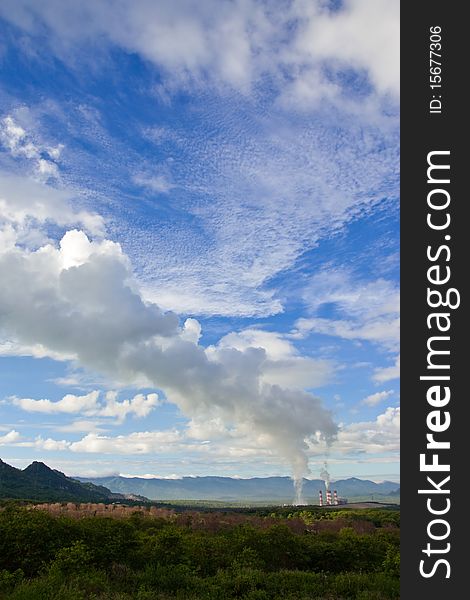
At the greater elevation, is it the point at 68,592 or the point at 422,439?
the point at 422,439

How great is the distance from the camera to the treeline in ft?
55.3

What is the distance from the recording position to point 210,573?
2244 centimetres

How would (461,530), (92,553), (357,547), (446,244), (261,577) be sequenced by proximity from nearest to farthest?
(461,530) < (446,244) < (261,577) < (92,553) < (357,547)

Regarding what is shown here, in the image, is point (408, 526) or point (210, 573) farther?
point (210, 573)

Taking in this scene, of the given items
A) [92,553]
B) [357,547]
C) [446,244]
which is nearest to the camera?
[446,244]

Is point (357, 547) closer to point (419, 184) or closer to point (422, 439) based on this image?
point (422, 439)

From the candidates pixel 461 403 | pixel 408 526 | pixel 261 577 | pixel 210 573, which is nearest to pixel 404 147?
pixel 461 403

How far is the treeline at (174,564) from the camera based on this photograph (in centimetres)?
1686

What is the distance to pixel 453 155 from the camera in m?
8.58

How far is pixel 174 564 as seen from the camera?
21453 millimetres

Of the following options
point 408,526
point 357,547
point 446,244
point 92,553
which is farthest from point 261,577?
point 446,244

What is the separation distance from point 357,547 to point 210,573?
9246 mm

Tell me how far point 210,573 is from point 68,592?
33.3 ft

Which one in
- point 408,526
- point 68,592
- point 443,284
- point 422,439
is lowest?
point 68,592
